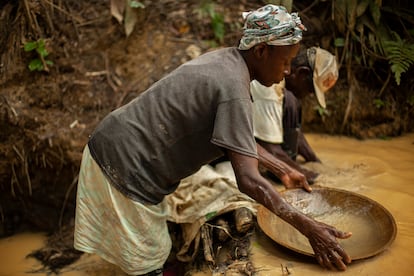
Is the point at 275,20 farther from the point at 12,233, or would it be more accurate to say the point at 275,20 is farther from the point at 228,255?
the point at 12,233

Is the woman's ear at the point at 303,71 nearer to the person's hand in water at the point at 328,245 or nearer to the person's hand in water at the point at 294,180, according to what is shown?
the person's hand in water at the point at 294,180

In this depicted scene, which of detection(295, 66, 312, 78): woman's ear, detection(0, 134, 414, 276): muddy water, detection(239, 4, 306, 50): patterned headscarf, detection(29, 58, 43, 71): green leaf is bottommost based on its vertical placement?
detection(0, 134, 414, 276): muddy water

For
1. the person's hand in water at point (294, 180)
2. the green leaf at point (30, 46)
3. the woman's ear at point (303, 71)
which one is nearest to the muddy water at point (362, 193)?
the person's hand in water at point (294, 180)

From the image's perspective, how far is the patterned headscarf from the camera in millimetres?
1785

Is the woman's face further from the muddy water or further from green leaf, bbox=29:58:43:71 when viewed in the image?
green leaf, bbox=29:58:43:71

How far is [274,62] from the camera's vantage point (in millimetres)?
1867

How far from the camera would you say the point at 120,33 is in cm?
399

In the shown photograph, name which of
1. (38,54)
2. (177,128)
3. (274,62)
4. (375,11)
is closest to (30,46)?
(38,54)

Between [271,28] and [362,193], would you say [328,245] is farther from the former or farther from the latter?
[362,193]

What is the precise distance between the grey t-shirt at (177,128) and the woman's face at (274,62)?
0.36 feet

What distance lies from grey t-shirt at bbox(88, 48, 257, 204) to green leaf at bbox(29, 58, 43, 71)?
74.2 inches

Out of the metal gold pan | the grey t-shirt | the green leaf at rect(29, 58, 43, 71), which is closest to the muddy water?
the metal gold pan

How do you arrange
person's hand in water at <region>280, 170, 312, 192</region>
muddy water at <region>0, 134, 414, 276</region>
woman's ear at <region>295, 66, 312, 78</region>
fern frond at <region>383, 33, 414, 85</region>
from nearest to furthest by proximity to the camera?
muddy water at <region>0, 134, 414, 276</region> → person's hand in water at <region>280, 170, 312, 192</region> → woman's ear at <region>295, 66, 312, 78</region> → fern frond at <region>383, 33, 414, 85</region>

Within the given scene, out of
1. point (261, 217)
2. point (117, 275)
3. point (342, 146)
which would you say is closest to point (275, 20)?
point (261, 217)
